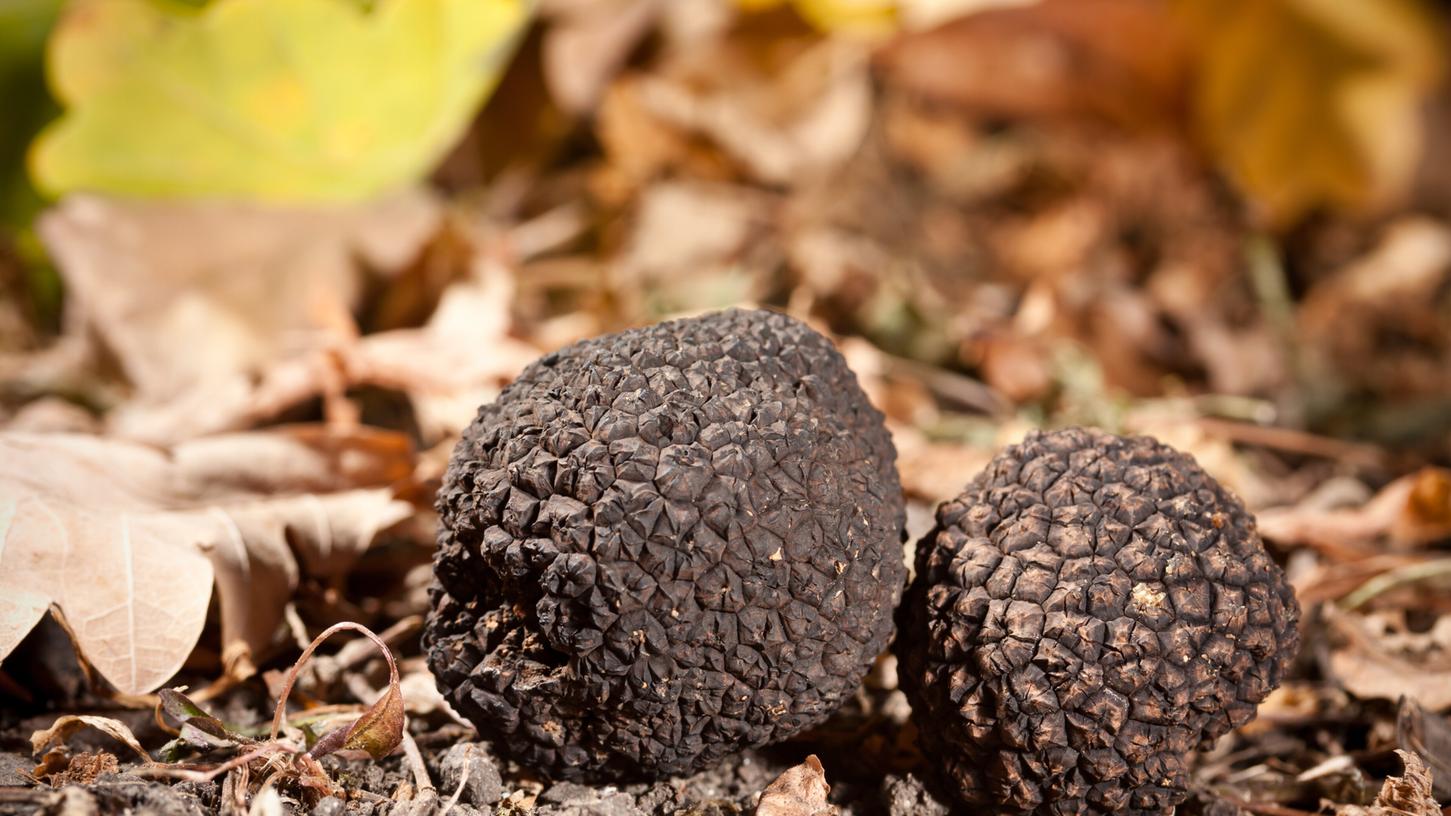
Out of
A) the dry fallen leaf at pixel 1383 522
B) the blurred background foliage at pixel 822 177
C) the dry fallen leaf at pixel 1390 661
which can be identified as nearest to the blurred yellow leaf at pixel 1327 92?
the blurred background foliage at pixel 822 177

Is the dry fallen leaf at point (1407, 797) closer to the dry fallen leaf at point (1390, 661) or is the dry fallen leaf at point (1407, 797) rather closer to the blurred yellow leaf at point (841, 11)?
the dry fallen leaf at point (1390, 661)

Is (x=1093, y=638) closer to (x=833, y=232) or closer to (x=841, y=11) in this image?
(x=833, y=232)

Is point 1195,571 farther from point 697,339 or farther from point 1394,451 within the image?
point 1394,451

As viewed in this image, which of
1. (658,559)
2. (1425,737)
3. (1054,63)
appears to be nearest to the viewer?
(658,559)

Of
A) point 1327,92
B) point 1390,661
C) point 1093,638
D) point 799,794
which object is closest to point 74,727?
point 799,794

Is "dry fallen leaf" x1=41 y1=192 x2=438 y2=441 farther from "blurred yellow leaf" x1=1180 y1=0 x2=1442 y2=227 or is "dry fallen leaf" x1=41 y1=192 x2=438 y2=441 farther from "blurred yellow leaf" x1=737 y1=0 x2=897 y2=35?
"blurred yellow leaf" x1=1180 y1=0 x2=1442 y2=227

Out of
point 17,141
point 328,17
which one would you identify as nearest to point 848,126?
point 328,17
